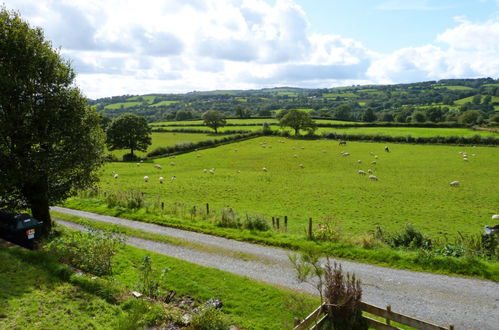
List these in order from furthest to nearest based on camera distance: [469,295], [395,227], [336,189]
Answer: [336,189], [395,227], [469,295]

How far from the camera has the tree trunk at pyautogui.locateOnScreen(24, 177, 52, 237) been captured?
18984 mm

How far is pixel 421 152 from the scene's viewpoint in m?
70.1

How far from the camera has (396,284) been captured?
14570 millimetres

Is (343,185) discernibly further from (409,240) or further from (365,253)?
(365,253)

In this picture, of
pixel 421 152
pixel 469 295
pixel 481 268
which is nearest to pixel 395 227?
pixel 481 268

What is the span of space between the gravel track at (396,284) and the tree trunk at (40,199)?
5.02 m

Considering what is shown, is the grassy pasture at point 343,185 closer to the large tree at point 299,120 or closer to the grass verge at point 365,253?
the grass verge at point 365,253

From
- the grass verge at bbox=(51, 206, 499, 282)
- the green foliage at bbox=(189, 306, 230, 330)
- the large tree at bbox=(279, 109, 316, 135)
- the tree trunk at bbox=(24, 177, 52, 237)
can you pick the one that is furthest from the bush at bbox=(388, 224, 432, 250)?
the large tree at bbox=(279, 109, 316, 135)

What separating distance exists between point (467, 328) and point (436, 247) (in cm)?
717

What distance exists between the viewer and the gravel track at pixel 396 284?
1224 centimetres

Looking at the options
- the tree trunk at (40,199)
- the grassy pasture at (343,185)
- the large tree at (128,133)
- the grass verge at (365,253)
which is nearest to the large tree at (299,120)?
the grassy pasture at (343,185)

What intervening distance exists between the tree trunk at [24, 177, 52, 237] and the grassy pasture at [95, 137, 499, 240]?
15097mm

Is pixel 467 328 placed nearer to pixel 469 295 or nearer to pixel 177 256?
pixel 469 295

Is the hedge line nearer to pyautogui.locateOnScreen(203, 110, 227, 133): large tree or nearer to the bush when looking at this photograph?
pyautogui.locateOnScreen(203, 110, 227, 133): large tree
